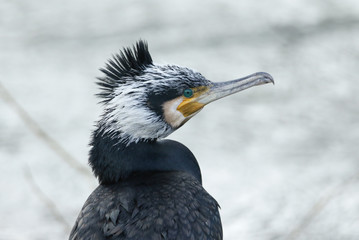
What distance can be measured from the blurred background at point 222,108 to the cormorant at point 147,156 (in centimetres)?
141

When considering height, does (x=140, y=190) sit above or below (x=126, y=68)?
below

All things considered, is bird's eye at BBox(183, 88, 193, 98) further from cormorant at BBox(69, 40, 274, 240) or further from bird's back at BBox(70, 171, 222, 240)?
bird's back at BBox(70, 171, 222, 240)

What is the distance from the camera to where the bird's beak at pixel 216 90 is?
4270 millimetres

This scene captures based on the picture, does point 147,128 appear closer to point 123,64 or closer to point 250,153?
point 123,64

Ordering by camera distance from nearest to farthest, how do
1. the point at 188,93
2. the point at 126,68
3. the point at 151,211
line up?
the point at 151,211 → the point at 126,68 → the point at 188,93

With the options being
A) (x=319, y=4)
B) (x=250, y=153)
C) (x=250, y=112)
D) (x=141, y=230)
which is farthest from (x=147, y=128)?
(x=319, y=4)

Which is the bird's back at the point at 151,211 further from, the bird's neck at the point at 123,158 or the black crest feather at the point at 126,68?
the black crest feather at the point at 126,68

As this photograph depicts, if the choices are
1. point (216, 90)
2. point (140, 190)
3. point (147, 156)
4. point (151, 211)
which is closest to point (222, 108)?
point (216, 90)

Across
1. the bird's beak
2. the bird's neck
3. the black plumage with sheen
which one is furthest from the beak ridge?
the bird's neck

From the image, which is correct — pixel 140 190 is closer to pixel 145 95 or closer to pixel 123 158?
pixel 123 158

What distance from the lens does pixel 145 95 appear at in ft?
13.5

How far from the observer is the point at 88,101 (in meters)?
7.43

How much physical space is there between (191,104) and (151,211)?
0.75 meters

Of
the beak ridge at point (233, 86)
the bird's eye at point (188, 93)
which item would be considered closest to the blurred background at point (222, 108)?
the beak ridge at point (233, 86)
